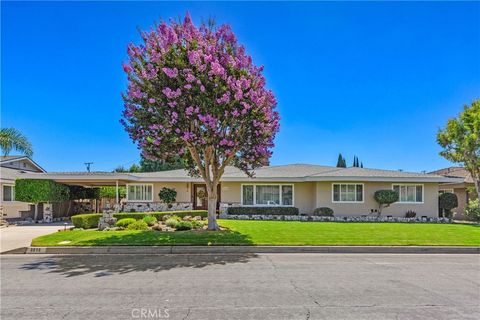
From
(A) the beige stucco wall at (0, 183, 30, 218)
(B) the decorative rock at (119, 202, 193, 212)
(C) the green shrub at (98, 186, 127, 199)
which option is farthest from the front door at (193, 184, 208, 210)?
(A) the beige stucco wall at (0, 183, 30, 218)

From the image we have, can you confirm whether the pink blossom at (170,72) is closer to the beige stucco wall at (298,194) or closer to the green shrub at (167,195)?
the beige stucco wall at (298,194)

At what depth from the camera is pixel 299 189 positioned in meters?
26.8

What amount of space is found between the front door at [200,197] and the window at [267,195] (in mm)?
3405

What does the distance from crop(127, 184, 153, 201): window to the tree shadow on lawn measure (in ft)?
43.3

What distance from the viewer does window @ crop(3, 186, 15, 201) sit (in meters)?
25.8

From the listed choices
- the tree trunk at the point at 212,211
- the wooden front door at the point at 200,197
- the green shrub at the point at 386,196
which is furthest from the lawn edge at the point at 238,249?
the wooden front door at the point at 200,197

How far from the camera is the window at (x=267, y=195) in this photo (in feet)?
87.4

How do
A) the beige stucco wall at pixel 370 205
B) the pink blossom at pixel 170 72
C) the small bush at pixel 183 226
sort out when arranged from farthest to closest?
the beige stucco wall at pixel 370 205 < the small bush at pixel 183 226 < the pink blossom at pixel 170 72

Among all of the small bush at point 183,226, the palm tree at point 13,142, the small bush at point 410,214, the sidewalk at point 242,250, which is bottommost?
the sidewalk at point 242,250

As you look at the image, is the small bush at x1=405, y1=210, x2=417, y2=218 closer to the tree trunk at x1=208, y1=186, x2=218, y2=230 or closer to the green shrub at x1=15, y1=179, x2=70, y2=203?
the tree trunk at x1=208, y1=186, x2=218, y2=230

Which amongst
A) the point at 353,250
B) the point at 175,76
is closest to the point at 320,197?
the point at 353,250

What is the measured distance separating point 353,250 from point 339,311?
6931 mm

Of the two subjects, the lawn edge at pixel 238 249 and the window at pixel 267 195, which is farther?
the window at pixel 267 195

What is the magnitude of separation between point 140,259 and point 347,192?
17.8 metres
